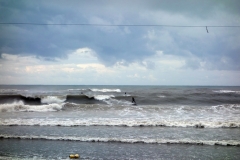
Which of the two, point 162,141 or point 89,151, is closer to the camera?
point 89,151

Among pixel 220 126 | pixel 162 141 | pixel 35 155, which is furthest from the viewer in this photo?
pixel 220 126

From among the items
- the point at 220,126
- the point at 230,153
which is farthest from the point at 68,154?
the point at 220,126

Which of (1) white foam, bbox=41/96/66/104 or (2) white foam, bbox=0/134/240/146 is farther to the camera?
(1) white foam, bbox=41/96/66/104

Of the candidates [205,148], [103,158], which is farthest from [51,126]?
[205,148]

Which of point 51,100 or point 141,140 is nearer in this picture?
point 141,140

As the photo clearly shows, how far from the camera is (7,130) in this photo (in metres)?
9.65

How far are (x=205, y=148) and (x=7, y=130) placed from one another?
8552 millimetres

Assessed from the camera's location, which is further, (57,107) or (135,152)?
(57,107)

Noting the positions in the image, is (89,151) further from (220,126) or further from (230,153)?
(220,126)

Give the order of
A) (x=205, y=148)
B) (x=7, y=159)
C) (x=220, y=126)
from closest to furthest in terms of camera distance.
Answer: (x=7, y=159) < (x=205, y=148) < (x=220, y=126)

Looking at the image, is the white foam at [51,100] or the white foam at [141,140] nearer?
the white foam at [141,140]

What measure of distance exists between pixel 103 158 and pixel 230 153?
13.4 ft

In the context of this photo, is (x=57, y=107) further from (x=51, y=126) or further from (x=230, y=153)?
(x=230, y=153)

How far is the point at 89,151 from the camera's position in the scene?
6953mm
